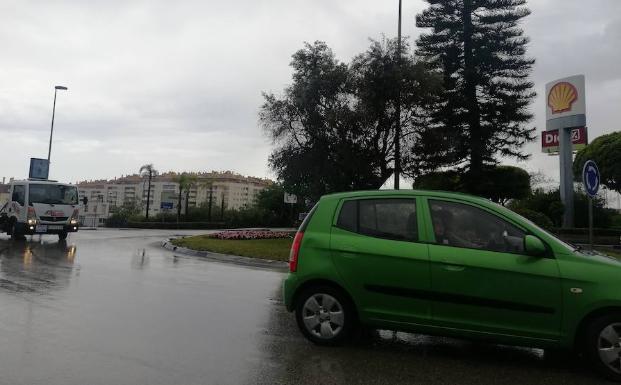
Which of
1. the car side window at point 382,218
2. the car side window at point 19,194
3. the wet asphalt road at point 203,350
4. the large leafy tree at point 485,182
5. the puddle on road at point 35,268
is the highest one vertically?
the large leafy tree at point 485,182

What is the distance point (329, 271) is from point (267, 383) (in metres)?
1.42

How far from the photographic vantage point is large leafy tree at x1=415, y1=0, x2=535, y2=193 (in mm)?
33125

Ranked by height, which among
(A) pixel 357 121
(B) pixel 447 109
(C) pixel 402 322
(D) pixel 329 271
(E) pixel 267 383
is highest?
(B) pixel 447 109

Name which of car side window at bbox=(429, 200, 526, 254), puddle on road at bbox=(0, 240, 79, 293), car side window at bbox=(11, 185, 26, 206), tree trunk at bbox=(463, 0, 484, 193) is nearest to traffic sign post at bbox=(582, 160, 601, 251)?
car side window at bbox=(429, 200, 526, 254)

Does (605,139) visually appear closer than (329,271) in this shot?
No

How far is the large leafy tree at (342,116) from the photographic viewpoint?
2359 centimetres

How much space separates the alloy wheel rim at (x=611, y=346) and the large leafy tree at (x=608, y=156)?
46764mm

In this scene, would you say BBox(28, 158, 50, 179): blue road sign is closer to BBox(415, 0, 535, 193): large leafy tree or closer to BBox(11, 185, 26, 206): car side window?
BBox(11, 185, 26, 206): car side window

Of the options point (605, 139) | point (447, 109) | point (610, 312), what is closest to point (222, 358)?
point (610, 312)

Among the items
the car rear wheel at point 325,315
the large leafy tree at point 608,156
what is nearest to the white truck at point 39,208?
the car rear wheel at point 325,315

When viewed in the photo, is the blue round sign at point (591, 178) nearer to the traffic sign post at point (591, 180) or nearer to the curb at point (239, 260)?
the traffic sign post at point (591, 180)

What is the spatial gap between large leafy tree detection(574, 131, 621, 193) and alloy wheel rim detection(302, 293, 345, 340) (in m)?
47.4

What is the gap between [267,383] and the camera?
4.13m

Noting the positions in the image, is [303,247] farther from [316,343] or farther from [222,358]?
[222,358]
